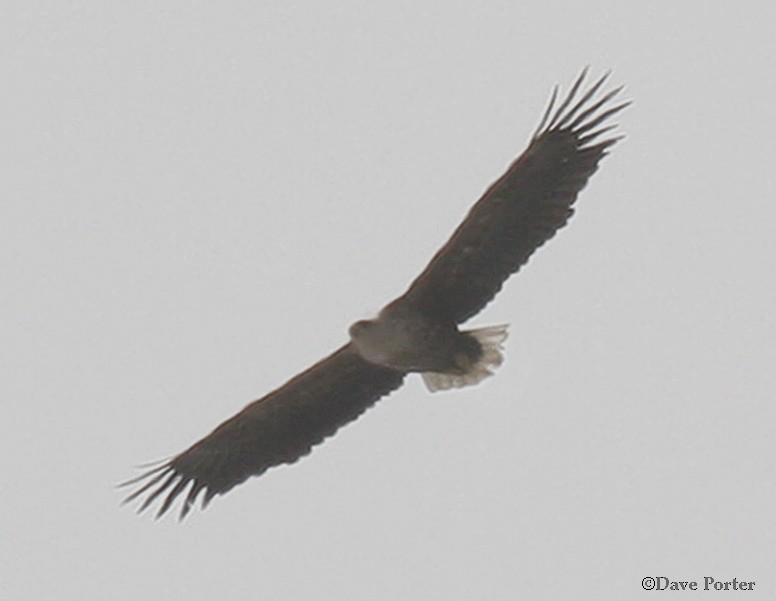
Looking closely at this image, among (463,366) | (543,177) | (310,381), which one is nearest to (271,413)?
(310,381)

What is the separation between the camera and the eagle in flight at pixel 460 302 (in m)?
15.2

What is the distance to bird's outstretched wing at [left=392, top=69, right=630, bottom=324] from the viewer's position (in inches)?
598

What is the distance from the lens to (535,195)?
1519 cm

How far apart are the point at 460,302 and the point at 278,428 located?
1606 mm

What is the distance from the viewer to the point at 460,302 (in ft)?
50.7

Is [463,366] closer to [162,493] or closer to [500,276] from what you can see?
[500,276]

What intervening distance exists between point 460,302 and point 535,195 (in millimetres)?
849

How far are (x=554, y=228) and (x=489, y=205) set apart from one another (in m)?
0.45

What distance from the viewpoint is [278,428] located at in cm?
1614

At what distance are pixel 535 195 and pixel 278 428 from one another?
242cm

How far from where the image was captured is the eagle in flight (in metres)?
15.2

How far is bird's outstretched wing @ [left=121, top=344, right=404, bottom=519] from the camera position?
1597 centimetres

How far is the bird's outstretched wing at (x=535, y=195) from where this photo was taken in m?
15.2

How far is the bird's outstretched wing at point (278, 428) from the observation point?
52.4 ft
